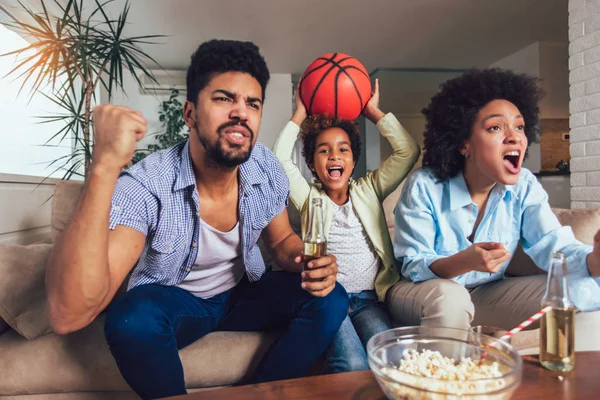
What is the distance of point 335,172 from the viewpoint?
1.74m

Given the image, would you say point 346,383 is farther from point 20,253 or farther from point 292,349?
point 20,253

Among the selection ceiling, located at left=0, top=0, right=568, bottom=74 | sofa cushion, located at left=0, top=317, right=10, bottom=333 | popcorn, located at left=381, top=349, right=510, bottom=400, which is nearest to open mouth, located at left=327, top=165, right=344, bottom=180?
popcorn, located at left=381, top=349, right=510, bottom=400

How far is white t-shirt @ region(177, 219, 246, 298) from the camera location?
1.38m

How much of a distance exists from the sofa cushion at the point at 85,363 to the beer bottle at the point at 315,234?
44 centimetres

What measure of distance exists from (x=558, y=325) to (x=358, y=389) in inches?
17.5

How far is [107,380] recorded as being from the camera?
4.32 ft

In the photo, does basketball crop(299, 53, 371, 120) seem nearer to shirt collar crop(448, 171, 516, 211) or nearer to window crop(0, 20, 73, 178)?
shirt collar crop(448, 171, 516, 211)

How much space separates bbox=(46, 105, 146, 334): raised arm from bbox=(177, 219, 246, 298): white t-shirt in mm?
402

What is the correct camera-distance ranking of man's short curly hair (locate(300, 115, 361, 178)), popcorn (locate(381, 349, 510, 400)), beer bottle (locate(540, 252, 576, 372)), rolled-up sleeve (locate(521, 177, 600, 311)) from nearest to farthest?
popcorn (locate(381, 349, 510, 400)), beer bottle (locate(540, 252, 576, 372)), rolled-up sleeve (locate(521, 177, 600, 311)), man's short curly hair (locate(300, 115, 361, 178))

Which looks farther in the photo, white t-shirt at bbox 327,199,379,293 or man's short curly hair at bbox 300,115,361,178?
man's short curly hair at bbox 300,115,361,178

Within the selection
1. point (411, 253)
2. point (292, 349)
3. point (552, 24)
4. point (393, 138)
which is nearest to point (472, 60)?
point (552, 24)

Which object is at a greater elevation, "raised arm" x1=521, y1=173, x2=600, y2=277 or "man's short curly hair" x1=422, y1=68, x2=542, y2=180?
"man's short curly hair" x1=422, y1=68, x2=542, y2=180

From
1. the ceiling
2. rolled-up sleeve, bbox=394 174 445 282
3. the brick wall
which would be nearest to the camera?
rolled-up sleeve, bbox=394 174 445 282

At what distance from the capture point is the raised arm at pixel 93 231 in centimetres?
93
